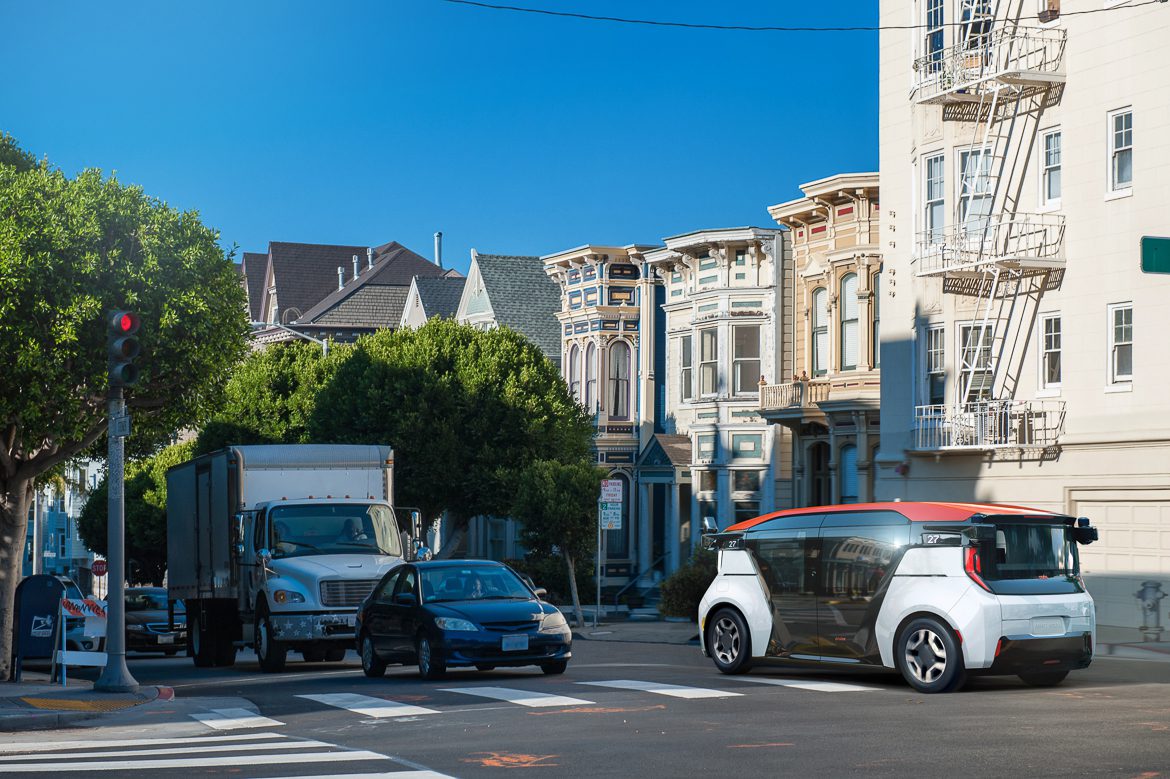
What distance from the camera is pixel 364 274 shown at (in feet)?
270

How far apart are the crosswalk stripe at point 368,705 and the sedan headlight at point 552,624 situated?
2.47m

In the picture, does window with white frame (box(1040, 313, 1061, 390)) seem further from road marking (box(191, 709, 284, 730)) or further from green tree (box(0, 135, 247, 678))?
road marking (box(191, 709, 284, 730))

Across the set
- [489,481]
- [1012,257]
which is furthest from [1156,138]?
[489,481]

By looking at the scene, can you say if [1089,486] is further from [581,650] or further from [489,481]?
[489,481]

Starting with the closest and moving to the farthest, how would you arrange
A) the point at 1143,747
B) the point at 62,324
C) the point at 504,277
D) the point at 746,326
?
the point at 1143,747
the point at 62,324
the point at 746,326
the point at 504,277

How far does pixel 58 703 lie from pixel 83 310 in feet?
26.0

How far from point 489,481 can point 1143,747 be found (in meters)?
35.1

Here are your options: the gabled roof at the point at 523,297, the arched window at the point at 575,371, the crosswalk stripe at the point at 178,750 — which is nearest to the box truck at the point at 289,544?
the crosswalk stripe at the point at 178,750

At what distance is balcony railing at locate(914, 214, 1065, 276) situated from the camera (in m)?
29.8

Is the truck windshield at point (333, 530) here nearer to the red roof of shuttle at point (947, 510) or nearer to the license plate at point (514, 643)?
the license plate at point (514, 643)

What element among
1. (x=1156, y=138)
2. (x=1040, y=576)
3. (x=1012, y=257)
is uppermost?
(x=1156, y=138)

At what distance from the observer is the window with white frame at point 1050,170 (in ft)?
99.0

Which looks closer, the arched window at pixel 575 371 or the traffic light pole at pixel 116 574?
the traffic light pole at pixel 116 574

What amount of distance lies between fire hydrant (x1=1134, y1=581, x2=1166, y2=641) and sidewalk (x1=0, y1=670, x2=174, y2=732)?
55.6 ft
